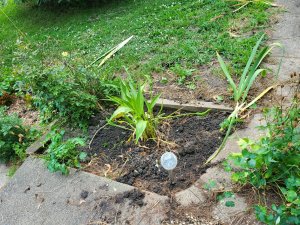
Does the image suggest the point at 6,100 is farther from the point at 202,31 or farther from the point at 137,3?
the point at 137,3

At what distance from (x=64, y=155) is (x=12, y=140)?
742 millimetres

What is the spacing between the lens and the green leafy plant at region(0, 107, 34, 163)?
3070 mm

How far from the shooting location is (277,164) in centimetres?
213

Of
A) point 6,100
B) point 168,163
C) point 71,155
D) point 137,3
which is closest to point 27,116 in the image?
point 6,100

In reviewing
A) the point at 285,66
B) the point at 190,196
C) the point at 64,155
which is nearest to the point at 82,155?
the point at 64,155

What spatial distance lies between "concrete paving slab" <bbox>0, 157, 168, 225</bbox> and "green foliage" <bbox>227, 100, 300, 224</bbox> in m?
0.63

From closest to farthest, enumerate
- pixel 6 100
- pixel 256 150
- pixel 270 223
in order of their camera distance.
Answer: pixel 270 223, pixel 256 150, pixel 6 100

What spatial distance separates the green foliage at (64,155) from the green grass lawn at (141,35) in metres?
0.74

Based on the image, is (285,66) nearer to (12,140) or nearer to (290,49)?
(290,49)

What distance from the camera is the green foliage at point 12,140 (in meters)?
3.07

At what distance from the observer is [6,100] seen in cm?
402

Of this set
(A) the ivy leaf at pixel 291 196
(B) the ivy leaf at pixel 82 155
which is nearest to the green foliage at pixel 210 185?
(A) the ivy leaf at pixel 291 196

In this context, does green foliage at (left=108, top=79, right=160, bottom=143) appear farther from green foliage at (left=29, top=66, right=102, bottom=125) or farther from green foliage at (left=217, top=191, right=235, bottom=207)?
green foliage at (left=217, top=191, right=235, bottom=207)

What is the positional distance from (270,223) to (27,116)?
287 centimetres
